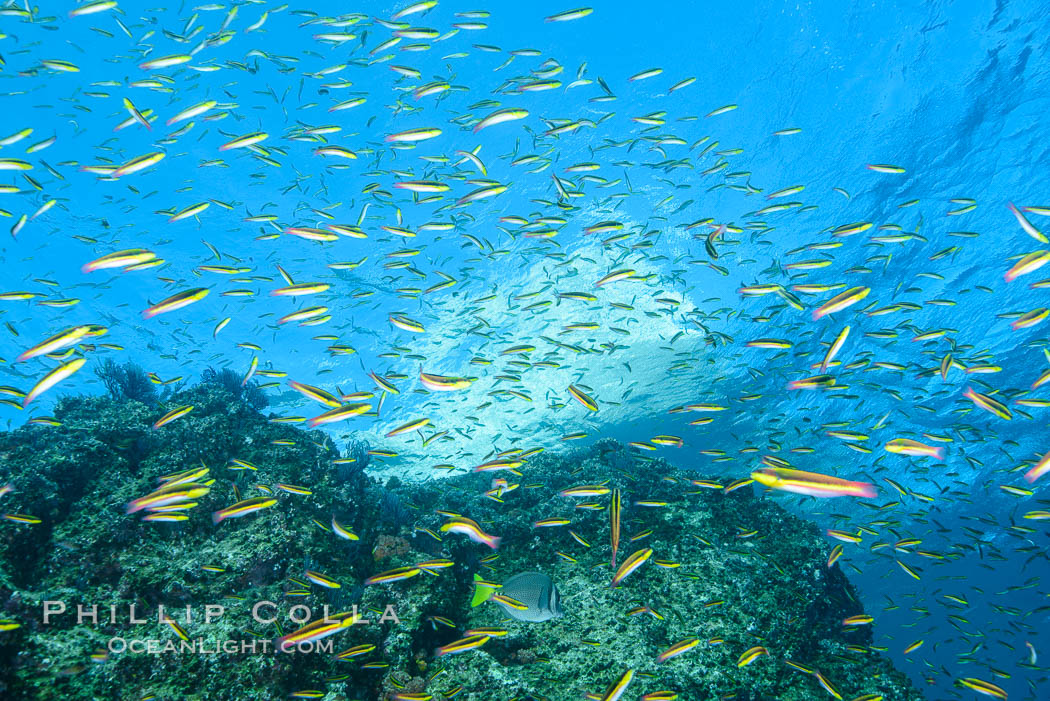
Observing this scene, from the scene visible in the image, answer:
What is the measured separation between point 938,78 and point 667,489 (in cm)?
1925

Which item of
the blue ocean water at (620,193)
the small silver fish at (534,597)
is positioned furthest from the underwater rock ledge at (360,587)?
the blue ocean water at (620,193)

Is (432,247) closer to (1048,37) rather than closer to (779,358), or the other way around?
(779,358)

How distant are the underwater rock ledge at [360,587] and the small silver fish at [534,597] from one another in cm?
62

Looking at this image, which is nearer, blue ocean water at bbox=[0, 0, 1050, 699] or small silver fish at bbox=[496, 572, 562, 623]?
small silver fish at bbox=[496, 572, 562, 623]

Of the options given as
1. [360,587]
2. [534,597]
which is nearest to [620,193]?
[534,597]

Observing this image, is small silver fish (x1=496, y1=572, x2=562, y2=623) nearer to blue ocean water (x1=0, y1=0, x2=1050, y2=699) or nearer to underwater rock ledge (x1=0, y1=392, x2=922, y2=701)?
underwater rock ledge (x1=0, y1=392, x2=922, y2=701)

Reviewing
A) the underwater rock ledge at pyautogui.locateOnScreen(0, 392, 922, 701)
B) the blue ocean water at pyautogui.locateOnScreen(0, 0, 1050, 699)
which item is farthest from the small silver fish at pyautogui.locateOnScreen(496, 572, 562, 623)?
the blue ocean water at pyautogui.locateOnScreen(0, 0, 1050, 699)

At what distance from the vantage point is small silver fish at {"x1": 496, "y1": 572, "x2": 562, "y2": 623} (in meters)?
3.65

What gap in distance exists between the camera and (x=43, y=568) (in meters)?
4.33

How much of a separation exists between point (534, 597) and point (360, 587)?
8.04ft

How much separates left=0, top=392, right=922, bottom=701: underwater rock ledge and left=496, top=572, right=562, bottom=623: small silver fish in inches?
24.4

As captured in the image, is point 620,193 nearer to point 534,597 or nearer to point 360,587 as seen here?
point 534,597

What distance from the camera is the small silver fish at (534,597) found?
3.65 m

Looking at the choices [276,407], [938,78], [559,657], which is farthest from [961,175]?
[276,407]
